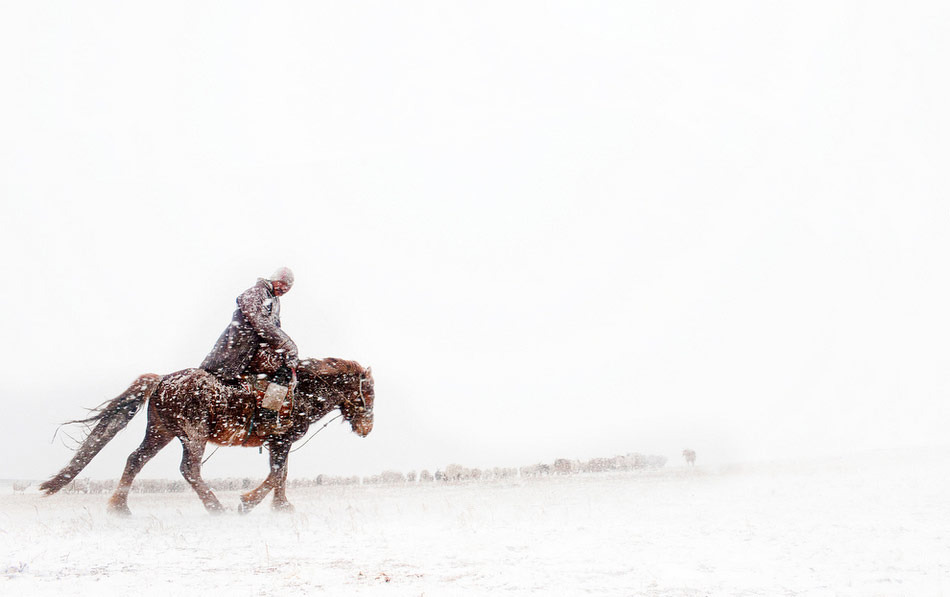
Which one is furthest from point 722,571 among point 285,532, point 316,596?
point 285,532

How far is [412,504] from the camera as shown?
9883mm

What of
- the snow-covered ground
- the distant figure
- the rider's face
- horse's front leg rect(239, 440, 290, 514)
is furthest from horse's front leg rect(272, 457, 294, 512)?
the distant figure

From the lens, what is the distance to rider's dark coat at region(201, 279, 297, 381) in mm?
8594

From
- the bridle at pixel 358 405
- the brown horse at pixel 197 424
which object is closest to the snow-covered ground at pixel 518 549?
the brown horse at pixel 197 424

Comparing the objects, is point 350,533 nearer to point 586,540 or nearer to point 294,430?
point 586,540

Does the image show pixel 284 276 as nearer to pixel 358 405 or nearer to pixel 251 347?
pixel 251 347

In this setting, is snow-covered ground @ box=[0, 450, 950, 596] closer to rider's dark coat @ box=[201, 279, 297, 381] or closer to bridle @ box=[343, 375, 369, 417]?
bridle @ box=[343, 375, 369, 417]

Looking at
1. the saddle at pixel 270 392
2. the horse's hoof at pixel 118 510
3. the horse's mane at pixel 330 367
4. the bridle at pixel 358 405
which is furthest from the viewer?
the bridle at pixel 358 405

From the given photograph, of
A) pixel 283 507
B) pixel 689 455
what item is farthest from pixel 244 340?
pixel 689 455

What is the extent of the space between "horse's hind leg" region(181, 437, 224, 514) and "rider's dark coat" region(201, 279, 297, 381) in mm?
1004

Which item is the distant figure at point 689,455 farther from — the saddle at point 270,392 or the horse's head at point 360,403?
the saddle at point 270,392

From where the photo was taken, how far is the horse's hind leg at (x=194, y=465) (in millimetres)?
8242

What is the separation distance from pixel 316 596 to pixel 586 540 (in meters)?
2.94

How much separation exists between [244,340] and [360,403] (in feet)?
6.91
